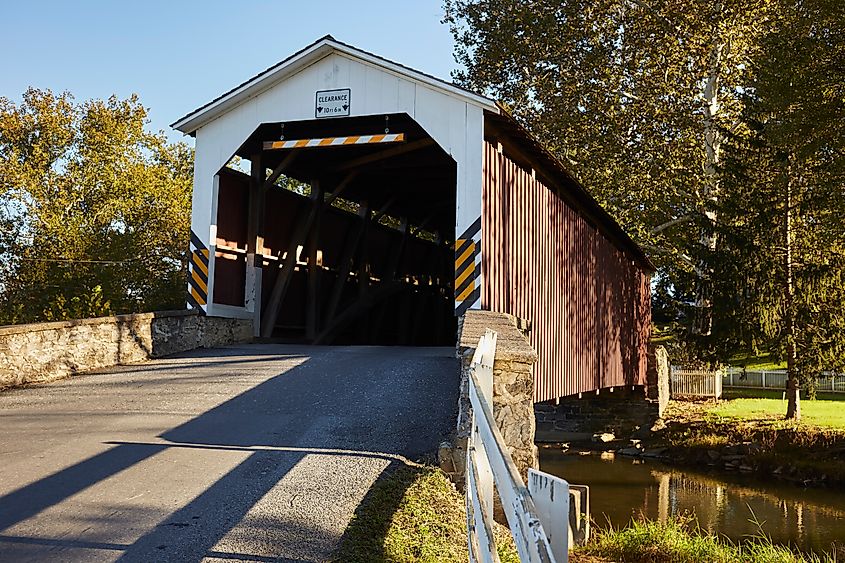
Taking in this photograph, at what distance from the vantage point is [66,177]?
76.0 ft

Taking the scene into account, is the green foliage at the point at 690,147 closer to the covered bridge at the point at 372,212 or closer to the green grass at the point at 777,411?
the green grass at the point at 777,411

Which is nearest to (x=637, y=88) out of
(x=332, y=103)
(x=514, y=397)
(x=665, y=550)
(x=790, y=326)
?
(x=790, y=326)

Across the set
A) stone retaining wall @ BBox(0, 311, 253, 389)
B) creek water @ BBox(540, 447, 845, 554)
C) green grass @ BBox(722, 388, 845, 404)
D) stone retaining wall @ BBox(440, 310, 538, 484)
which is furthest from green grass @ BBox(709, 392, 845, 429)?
stone retaining wall @ BBox(440, 310, 538, 484)

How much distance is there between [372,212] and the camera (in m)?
16.1

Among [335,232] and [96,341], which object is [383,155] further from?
[96,341]

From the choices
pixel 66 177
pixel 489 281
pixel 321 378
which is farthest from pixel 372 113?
pixel 66 177

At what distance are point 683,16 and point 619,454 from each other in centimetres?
1051

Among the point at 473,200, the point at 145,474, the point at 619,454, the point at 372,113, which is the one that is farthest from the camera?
the point at 619,454

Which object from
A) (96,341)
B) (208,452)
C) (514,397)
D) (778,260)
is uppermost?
(778,260)

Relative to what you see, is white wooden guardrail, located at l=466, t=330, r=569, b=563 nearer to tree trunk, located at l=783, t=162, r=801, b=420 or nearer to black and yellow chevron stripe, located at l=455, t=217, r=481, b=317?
black and yellow chevron stripe, located at l=455, t=217, r=481, b=317

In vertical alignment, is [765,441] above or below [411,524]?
below

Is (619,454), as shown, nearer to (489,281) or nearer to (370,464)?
(489,281)

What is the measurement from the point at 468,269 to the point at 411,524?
17.2ft

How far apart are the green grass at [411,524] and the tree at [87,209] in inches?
671
